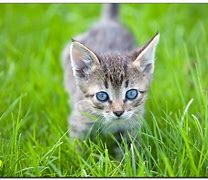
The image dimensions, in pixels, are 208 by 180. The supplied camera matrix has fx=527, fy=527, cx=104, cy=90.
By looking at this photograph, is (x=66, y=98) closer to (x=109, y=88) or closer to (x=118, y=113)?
(x=109, y=88)

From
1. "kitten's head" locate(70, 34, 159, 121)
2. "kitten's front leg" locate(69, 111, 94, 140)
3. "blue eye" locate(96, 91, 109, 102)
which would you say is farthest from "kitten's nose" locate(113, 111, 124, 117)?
"kitten's front leg" locate(69, 111, 94, 140)

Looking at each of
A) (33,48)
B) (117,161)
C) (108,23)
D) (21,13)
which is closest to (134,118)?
(117,161)

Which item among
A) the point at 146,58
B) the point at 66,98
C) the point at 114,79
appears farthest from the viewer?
the point at 66,98

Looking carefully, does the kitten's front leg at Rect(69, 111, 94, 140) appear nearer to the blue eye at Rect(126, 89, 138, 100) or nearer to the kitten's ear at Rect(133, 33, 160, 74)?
the blue eye at Rect(126, 89, 138, 100)

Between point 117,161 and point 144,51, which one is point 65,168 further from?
point 144,51

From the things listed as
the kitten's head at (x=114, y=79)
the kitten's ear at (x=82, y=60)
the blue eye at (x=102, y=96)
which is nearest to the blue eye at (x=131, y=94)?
the kitten's head at (x=114, y=79)

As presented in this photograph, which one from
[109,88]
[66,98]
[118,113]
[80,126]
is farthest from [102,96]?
[66,98]

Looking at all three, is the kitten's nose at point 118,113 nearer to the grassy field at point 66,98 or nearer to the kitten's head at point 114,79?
the kitten's head at point 114,79
